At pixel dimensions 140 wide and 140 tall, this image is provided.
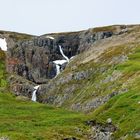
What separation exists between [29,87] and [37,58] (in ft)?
121

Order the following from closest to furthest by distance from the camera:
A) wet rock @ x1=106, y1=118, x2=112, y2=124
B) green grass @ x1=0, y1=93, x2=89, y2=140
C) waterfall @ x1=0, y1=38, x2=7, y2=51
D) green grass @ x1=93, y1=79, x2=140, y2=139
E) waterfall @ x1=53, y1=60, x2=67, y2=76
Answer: green grass @ x1=0, y1=93, x2=89, y2=140 < green grass @ x1=93, y1=79, x2=140, y2=139 < wet rock @ x1=106, y1=118, x2=112, y2=124 < waterfall @ x1=53, y1=60, x2=67, y2=76 < waterfall @ x1=0, y1=38, x2=7, y2=51

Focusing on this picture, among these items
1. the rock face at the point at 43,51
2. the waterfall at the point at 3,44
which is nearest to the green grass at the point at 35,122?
the rock face at the point at 43,51

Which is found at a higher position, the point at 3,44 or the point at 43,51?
the point at 3,44

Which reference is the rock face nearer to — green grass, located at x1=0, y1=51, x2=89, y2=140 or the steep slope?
the steep slope

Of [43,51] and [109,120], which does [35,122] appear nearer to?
[109,120]

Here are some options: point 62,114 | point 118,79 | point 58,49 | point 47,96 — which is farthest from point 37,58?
point 62,114

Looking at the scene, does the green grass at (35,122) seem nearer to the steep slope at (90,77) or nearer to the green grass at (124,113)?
the steep slope at (90,77)

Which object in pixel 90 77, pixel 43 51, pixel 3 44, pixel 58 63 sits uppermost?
pixel 3 44

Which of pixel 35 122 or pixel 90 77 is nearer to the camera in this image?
pixel 35 122

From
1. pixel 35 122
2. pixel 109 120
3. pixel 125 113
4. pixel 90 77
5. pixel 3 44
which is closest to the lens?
pixel 109 120

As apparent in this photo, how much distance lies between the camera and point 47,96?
426 feet

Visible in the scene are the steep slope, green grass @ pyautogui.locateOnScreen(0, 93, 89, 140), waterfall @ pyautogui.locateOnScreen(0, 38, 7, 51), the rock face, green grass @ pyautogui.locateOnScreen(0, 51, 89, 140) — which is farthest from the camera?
waterfall @ pyautogui.locateOnScreen(0, 38, 7, 51)

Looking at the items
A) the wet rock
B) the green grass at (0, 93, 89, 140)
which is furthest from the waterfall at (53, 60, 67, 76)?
the wet rock

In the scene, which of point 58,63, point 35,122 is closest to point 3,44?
point 58,63
